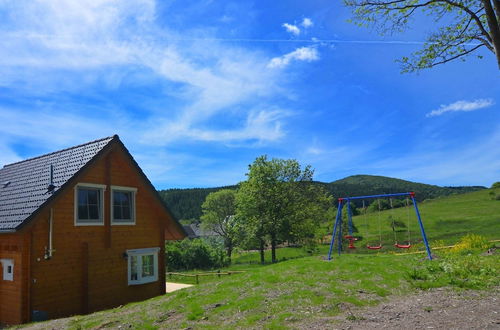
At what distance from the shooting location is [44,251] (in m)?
13.4

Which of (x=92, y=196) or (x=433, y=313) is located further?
(x=92, y=196)

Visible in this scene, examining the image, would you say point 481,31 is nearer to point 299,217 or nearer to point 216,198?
point 299,217

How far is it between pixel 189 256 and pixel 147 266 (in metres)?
18.4

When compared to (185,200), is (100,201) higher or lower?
lower

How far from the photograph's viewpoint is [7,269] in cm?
1359

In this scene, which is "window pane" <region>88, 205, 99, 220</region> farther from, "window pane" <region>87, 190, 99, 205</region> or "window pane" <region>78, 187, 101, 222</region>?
"window pane" <region>87, 190, 99, 205</region>

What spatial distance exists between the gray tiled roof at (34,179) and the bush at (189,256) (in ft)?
64.0

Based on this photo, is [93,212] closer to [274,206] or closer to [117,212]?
[117,212]

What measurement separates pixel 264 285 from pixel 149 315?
129 inches

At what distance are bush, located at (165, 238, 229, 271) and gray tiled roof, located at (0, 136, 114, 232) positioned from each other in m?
19.5

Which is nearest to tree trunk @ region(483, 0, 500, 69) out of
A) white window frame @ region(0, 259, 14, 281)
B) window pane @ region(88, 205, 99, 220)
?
window pane @ region(88, 205, 99, 220)

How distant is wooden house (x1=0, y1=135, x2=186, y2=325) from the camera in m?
13.1

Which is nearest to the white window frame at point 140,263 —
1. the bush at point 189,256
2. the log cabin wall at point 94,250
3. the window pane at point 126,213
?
the log cabin wall at point 94,250

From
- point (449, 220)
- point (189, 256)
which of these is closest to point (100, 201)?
point (189, 256)
